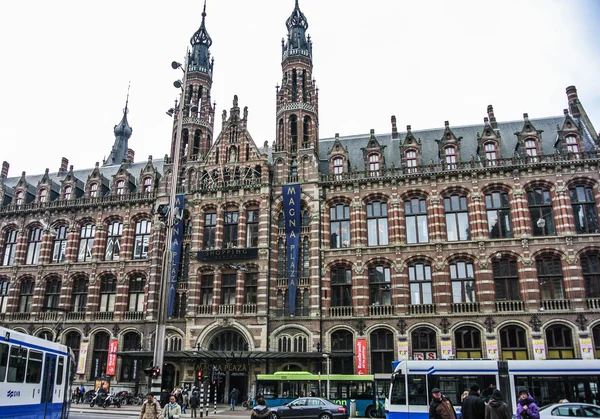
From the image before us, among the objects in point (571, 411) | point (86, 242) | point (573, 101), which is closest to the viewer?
point (571, 411)

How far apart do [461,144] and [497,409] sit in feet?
111

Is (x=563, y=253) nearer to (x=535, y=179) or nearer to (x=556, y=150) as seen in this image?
(x=535, y=179)

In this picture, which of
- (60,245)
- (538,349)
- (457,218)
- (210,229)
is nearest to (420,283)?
(457,218)

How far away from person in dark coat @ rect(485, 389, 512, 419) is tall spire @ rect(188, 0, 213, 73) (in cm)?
4371

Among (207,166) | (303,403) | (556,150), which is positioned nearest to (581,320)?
(556,150)

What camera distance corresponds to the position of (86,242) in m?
45.8

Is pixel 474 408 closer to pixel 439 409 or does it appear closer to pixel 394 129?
pixel 439 409

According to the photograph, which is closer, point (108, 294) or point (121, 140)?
point (108, 294)

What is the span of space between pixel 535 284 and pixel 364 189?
46.4ft

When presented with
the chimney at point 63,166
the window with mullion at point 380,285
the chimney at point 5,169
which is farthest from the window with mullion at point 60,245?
the window with mullion at point 380,285

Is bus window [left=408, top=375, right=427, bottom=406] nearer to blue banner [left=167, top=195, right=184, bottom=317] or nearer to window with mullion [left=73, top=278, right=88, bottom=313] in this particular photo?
blue banner [left=167, top=195, right=184, bottom=317]

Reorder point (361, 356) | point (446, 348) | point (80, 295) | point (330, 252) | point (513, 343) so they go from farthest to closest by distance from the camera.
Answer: point (80, 295) → point (330, 252) → point (361, 356) → point (446, 348) → point (513, 343)

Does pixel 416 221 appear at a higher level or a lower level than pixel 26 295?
higher

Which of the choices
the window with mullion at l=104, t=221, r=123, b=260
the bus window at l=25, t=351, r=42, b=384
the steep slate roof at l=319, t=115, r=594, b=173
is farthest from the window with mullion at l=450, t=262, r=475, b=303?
the window with mullion at l=104, t=221, r=123, b=260
